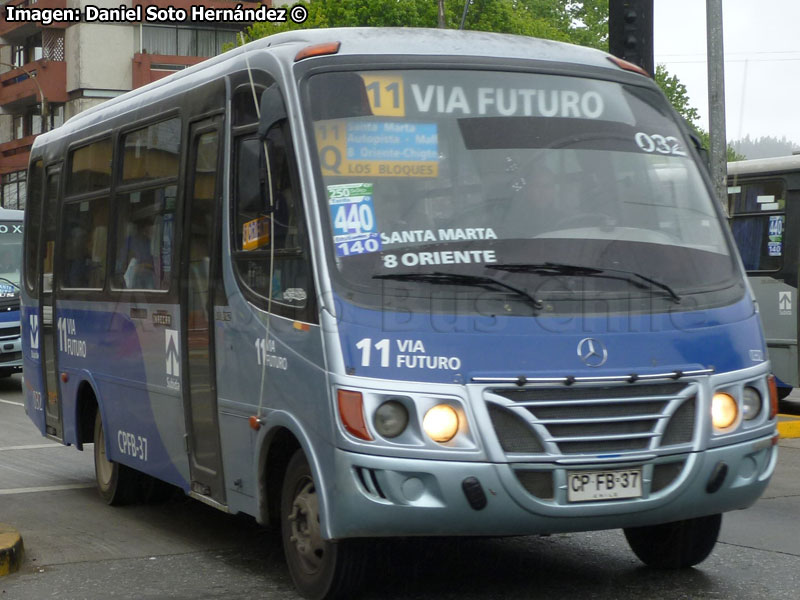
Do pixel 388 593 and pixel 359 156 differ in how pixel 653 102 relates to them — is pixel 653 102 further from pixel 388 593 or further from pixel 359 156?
pixel 388 593

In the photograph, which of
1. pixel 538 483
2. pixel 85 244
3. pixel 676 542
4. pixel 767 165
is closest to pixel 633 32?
pixel 767 165

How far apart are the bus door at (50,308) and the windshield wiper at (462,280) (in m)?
5.23

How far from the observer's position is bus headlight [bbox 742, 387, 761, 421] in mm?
6086

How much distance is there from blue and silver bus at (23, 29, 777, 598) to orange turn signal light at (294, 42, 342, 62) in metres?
0.01

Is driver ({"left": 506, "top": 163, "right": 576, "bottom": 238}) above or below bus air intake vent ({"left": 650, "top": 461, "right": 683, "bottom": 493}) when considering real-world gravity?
above

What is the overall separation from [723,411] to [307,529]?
6.33 ft

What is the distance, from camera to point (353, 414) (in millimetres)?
5621

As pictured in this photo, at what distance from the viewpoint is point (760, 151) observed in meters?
16.0

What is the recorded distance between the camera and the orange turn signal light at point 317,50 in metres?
6.47

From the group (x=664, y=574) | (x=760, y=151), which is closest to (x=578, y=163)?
(x=664, y=574)

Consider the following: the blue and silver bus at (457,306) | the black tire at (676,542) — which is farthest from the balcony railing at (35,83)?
the black tire at (676,542)

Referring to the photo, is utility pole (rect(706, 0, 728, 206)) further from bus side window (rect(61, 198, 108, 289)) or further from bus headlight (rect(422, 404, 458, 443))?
bus headlight (rect(422, 404, 458, 443))

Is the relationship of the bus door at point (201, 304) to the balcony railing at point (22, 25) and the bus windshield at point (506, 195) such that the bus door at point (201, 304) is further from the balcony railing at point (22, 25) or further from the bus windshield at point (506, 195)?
the balcony railing at point (22, 25)

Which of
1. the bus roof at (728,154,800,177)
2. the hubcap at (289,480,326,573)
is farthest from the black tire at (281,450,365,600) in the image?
the bus roof at (728,154,800,177)
